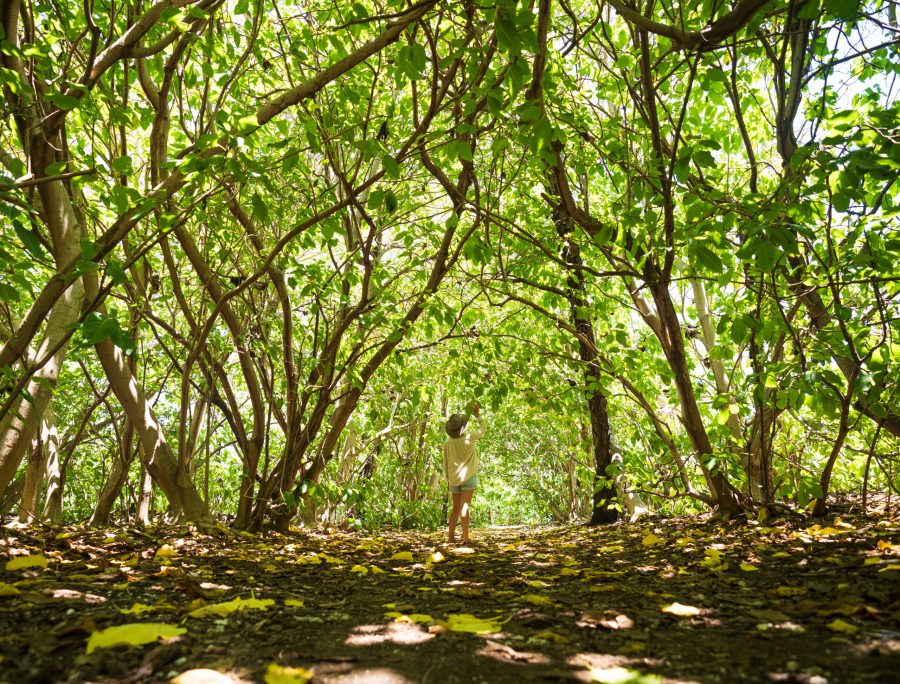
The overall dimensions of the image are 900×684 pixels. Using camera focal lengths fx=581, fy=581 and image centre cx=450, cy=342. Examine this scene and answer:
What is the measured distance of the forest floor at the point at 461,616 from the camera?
146 cm

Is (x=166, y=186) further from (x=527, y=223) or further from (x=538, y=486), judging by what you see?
(x=538, y=486)

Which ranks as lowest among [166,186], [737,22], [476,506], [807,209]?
[476,506]

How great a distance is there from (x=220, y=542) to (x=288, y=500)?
1004 mm

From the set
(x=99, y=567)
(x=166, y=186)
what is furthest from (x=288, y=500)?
(x=166, y=186)

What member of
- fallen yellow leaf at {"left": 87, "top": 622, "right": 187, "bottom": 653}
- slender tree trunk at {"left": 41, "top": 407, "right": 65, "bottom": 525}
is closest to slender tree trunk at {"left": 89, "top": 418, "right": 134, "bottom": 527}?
slender tree trunk at {"left": 41, "top": 407, "right": 65, "bottom": 525}

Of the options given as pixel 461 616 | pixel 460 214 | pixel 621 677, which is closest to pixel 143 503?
pixel 460 214

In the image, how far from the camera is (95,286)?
12.5 ft

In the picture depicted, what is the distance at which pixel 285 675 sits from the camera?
1370mm

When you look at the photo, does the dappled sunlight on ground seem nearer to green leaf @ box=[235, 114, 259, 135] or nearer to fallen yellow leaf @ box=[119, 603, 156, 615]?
fallen yellow leaf @ box=[119, 603, 156, 615]

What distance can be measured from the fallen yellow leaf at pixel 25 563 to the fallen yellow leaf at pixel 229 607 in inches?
48.8

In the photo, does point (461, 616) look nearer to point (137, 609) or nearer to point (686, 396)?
point (137, 609)

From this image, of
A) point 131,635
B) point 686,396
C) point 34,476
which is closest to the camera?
point 131,635

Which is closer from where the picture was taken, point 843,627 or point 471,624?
point 843,627

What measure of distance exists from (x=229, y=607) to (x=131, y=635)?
17.4 inches
